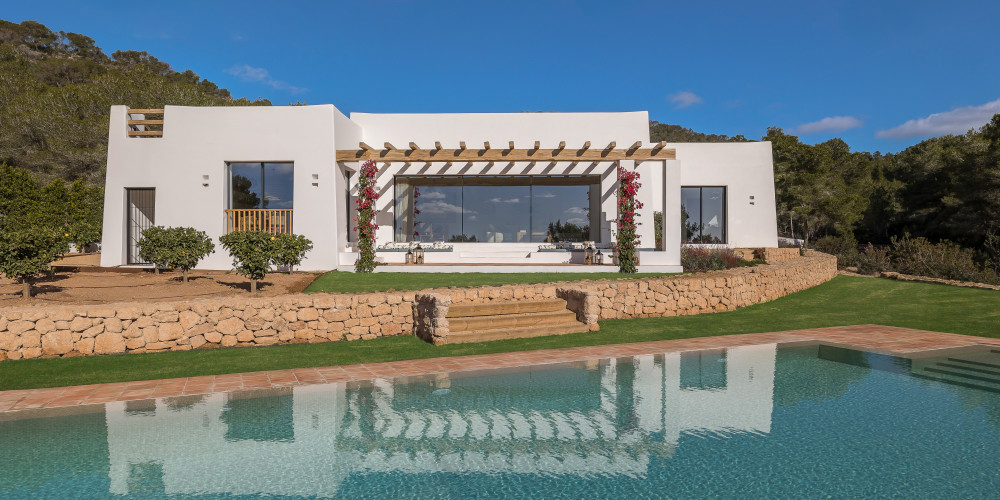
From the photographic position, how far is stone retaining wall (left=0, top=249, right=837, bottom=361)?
7512 millimetres

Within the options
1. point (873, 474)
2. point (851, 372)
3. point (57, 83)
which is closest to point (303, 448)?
point (873, 474)

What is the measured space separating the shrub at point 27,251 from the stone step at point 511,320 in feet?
22.8

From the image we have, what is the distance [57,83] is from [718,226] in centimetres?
4260

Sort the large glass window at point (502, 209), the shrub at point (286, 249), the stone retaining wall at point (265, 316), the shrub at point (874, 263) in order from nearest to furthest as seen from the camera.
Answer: the stone retaining wall at point (265, 316)
the shrub at point (286, 249)
the large glass window at point (502, 209)
the shrub at point (874, 263)

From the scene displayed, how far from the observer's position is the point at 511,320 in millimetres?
9297

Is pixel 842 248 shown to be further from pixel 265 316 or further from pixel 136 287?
pixel 136 287

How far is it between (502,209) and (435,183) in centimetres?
250

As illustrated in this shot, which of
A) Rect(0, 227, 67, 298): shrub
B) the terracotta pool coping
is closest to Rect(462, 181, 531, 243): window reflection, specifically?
the terracotta pool coping

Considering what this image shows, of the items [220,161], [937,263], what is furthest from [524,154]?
[937,263]

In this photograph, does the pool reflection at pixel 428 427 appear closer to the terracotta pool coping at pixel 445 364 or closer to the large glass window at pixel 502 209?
the terracotta pool coping at pixel 445 364

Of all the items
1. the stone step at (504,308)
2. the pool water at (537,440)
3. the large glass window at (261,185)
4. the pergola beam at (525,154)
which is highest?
the pergola beam at (525,154)

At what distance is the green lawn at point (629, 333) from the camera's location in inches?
271

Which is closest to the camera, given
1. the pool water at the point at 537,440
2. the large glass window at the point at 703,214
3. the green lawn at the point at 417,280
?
the pool water at the point at 537,440

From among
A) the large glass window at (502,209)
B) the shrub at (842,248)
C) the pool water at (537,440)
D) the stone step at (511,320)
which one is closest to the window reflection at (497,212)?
the large glass window at (502,209)
